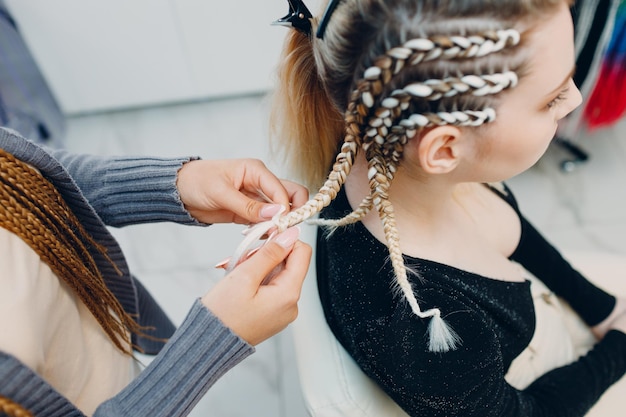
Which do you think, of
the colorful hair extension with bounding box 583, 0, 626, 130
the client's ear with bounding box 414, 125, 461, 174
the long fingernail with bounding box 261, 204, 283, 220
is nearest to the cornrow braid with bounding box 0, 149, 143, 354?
the long fingernail with bounding box 261, 204, 283, 220

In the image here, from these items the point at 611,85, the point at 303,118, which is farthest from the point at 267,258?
the point at 611,85

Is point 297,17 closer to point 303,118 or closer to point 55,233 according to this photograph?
point 303,118

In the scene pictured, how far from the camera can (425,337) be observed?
66 centimetres

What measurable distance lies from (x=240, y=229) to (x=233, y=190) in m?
1.04

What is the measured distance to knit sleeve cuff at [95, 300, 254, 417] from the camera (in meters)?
0.60

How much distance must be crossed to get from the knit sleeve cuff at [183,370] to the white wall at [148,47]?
4.43ft

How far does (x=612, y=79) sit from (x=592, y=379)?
0.95 metres

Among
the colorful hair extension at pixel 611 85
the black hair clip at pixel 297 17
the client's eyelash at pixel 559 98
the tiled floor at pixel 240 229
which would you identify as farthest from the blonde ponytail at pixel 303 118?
the colorful hair extension at pixel 611 85

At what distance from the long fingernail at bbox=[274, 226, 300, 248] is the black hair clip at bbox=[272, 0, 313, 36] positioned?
10.6 inches

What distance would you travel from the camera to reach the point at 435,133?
605mm

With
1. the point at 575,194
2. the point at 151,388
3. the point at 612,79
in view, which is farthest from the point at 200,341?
the point at 575,194

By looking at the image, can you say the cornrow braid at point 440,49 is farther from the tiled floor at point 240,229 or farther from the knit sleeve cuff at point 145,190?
the tiled floor at point 240,229

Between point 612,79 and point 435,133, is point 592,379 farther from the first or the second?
point 612,79

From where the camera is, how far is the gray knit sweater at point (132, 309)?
1.89ft
